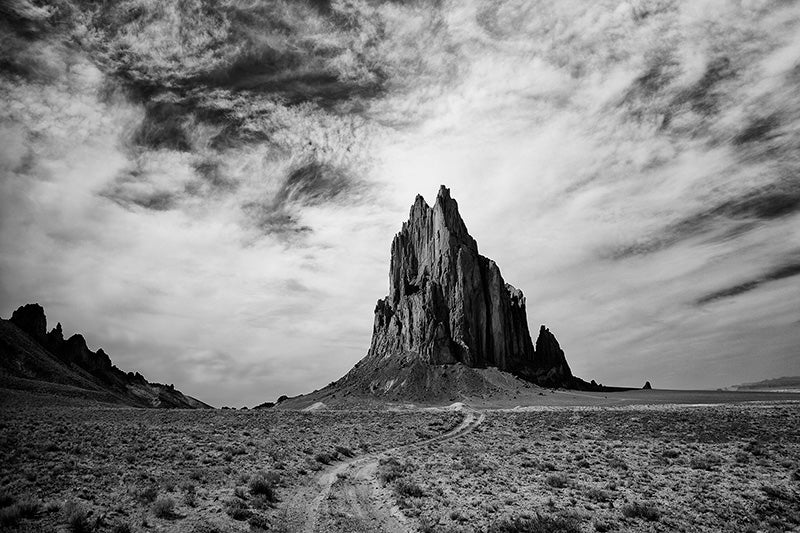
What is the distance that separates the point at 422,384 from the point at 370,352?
3398 centimetres

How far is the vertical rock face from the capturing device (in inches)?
5049

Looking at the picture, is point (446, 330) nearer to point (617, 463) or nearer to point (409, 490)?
point (617, 463)

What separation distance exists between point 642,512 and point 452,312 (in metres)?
118

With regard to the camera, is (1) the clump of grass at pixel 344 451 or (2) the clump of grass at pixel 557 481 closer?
(2) the clump of grass at pixel 557 481

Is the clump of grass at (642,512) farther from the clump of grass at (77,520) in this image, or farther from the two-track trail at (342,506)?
the clump of grass at (77,520)

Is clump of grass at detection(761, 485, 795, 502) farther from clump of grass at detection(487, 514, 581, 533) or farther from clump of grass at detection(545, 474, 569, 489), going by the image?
clump of grass at detection(487, 514, 581, 533)

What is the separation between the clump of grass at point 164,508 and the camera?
544 inches

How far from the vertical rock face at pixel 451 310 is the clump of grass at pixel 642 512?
107 metres

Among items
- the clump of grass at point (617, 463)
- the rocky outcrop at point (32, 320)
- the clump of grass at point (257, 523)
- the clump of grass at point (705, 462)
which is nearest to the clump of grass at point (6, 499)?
the clump of grass at point (257, 523)

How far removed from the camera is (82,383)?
370 feet

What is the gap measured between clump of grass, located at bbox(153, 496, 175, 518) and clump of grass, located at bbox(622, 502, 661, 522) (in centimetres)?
1612

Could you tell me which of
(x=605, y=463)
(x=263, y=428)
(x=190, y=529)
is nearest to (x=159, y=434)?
(x=263, y=428)

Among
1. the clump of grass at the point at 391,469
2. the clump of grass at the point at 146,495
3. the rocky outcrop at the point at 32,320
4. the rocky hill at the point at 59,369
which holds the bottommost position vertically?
the clump of grass at the point at 391,469

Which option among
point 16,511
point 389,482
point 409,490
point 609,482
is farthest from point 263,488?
point 609,482
